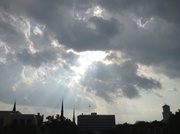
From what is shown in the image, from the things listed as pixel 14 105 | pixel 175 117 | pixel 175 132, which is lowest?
pixel 175 132

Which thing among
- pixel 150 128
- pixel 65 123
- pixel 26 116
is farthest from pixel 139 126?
pixel 26 116

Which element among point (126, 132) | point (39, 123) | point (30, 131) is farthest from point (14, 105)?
point (30, 131)

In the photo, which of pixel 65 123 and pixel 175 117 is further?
Answer: pixel 65 123

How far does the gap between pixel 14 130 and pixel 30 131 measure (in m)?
5.67

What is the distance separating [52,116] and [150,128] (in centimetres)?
6323

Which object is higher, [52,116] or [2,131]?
[52,116]

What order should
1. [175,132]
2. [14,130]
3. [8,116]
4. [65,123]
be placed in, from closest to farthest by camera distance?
1. [175,132]
2. [14,130]
3. [8,116]
4. [65,123]

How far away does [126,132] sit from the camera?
132750 mm

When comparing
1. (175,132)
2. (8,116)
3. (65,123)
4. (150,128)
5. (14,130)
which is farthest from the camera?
(150,128)

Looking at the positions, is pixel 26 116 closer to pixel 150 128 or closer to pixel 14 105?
pixel 14 105

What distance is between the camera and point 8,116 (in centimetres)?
8569

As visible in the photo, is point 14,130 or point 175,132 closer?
point 175,132

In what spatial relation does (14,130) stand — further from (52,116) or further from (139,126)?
(139,126)

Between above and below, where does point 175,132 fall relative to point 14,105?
below
